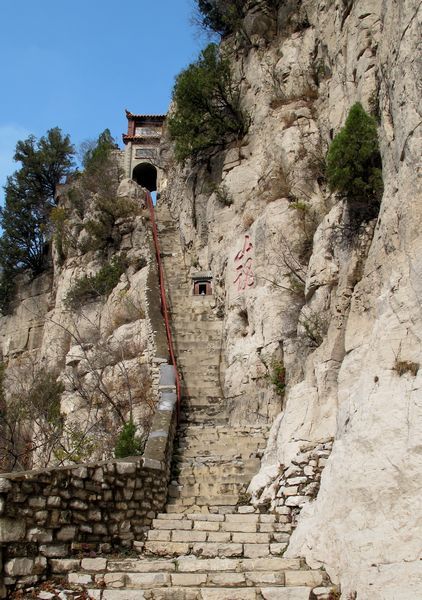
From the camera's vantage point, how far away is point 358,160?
411 inches

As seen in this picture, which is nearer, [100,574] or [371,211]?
[100,574]

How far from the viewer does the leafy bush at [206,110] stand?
19375 mm

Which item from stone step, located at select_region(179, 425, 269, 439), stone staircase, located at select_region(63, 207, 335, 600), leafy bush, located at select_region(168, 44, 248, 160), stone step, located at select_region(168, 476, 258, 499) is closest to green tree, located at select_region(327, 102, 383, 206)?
stone step, located at select_region(179, 425, 269, 439)

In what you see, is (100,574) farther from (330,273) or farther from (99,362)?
(99,362)

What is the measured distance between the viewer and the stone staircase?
6332 millimetres

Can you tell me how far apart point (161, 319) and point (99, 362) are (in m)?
2.38

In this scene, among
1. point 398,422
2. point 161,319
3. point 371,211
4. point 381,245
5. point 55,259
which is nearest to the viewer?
point 398,422

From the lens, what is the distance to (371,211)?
34.7 ft

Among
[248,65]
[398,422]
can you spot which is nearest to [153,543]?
[398,422]

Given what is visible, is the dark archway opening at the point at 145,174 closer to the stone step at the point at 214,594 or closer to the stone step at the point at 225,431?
the stone step at the point at 225,431

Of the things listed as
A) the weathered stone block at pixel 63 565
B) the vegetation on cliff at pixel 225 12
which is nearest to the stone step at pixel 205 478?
the weathered stone block at pixel 63 565

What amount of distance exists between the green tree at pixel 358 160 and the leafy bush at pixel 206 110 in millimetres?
8837

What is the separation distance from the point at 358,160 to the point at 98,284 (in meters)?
12.8

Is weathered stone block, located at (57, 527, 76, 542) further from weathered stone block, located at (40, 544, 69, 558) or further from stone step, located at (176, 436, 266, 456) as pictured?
stone step, located at (176, 436, 266, 456)
